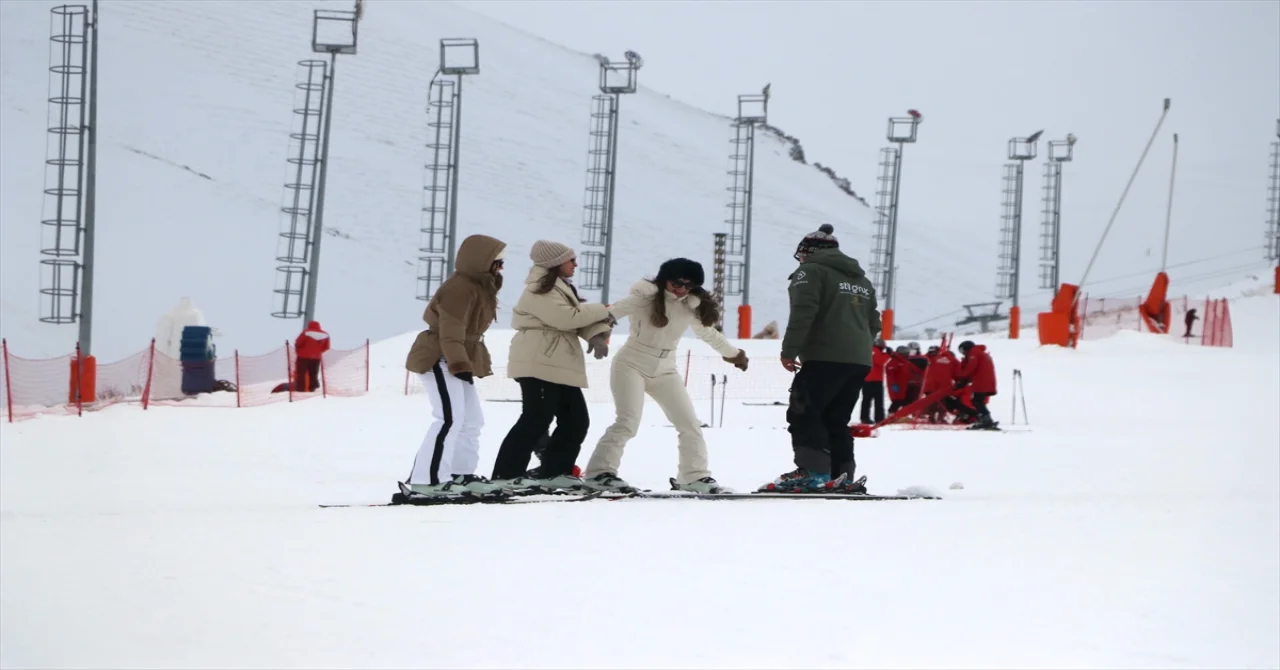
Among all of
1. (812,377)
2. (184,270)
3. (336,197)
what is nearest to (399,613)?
(812,377)

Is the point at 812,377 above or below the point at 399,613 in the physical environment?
above

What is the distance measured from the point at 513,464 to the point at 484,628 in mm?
3312

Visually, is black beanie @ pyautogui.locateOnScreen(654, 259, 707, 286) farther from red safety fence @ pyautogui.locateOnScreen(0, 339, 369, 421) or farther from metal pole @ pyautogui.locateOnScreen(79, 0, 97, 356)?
metal pole @ pyautogui.locateOnScreen(79, 0, 97, 356)

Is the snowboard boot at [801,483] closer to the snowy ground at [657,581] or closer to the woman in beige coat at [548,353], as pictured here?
the snowy ground at [657,581]

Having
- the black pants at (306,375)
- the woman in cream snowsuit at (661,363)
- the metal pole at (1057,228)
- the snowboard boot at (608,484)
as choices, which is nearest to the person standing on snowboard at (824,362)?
the woman in cream snowsuit at (661,363)

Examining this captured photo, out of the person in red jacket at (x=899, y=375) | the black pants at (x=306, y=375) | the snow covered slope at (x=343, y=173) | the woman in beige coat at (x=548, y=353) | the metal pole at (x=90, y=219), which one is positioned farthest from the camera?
the snow covered slope at (x=343, y=173)

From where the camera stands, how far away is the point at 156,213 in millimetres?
56844

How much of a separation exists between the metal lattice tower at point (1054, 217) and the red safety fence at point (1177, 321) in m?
1.42

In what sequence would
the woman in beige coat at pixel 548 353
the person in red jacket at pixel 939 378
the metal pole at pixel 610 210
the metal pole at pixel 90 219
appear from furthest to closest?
the metal pole at pixel 610 210
the metal pole at pixel 90 219
the person in red jacket at pixel 939 378
the woman in beige coat at pixel 548 353

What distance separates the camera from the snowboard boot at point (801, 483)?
29.0ft

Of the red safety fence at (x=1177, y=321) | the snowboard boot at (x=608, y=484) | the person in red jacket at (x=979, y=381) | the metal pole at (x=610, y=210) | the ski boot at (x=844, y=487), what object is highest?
the metal pole at (x=610, y=210)

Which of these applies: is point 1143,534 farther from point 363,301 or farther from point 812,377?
point 363,301

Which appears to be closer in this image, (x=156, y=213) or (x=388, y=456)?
(x=388, y=456)

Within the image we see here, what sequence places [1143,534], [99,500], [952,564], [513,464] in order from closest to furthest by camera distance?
[952,564] → [1143,534] → [513,464] → [99,500]
